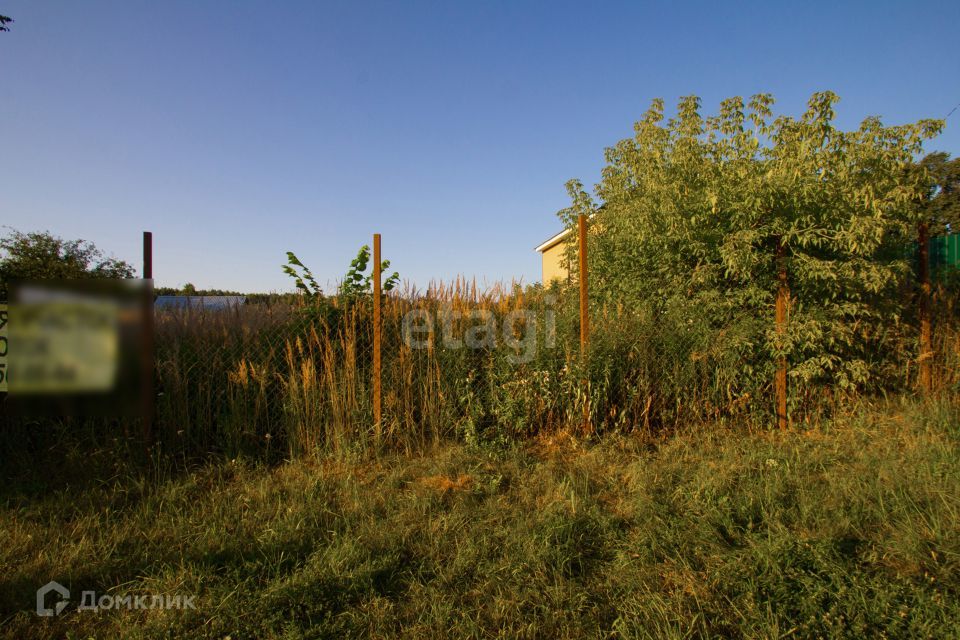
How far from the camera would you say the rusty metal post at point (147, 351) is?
3664 mm

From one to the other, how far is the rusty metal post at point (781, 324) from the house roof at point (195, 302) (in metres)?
5.66

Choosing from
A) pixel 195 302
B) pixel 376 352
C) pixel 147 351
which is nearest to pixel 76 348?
pixel 147 351

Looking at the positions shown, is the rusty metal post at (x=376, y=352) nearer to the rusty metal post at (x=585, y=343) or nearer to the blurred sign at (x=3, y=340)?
the rusty metal post at (x=585, y=343)

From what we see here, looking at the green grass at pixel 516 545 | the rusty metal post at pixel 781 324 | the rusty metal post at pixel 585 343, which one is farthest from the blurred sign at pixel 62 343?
the rusty metal post at pixel 781 324

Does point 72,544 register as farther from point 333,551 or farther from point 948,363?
point 948,363

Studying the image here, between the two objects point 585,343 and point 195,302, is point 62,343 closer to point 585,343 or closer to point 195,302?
point 195,302

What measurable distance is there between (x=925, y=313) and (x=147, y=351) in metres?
8.11

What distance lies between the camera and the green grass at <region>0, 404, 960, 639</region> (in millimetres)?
1999

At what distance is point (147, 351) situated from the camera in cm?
368

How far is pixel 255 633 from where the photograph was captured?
1.95 meters

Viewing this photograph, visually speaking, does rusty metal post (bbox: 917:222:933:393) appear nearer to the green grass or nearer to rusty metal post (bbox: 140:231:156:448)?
the green grass

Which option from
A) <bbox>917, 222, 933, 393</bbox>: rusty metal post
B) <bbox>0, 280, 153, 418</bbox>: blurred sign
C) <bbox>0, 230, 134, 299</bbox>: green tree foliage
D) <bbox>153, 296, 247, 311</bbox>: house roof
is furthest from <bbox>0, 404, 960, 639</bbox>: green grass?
<bbox>0, 230, 134, 299</bbox>: green tree foliage

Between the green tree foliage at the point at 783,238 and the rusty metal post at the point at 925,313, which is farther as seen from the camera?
the rusty metal post at the point at 925,313

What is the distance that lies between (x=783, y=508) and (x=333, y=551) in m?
2.91
